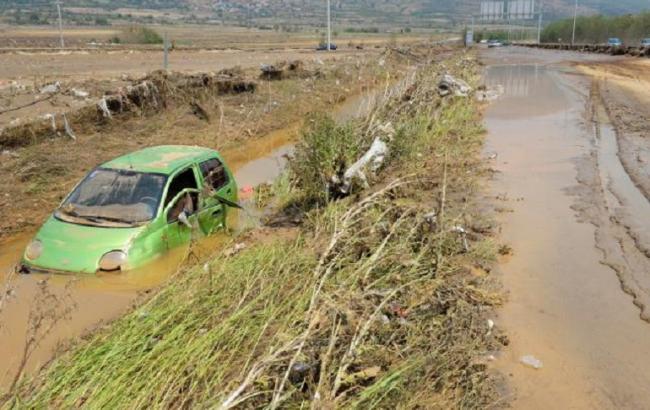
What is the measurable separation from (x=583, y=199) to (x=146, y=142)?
10.9 meters

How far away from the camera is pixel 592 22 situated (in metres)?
89.2

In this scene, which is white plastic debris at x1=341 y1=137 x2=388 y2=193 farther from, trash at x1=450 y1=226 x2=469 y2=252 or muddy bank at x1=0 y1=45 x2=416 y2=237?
muddy bank at x1=0 y1=45 x2=416 y2=237

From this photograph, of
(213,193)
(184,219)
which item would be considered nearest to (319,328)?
(184,219)

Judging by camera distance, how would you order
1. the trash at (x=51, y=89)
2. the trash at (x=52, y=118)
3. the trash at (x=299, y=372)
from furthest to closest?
the trash at (x=51, y=89) < the trash at (x=52, y=118) < the trash at (x=299, y=372)

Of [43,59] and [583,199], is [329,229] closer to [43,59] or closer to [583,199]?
[583,199]

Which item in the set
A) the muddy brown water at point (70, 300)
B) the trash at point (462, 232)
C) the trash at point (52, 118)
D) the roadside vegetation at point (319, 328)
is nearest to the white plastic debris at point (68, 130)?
the trash at point (52, 118)

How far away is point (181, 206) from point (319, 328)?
4232 mm

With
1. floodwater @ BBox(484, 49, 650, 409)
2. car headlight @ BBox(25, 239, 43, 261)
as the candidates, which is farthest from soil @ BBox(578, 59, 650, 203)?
car headlight @ BBox(25, 239, 43, 261)

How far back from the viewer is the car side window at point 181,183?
8484mm

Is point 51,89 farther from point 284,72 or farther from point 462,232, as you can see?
point 462,232

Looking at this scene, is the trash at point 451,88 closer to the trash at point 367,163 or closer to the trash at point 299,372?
the trash at point 367,163

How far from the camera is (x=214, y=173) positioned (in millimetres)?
9688

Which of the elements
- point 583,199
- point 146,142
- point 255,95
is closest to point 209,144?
point 146,142

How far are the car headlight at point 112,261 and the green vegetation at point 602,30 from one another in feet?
246
